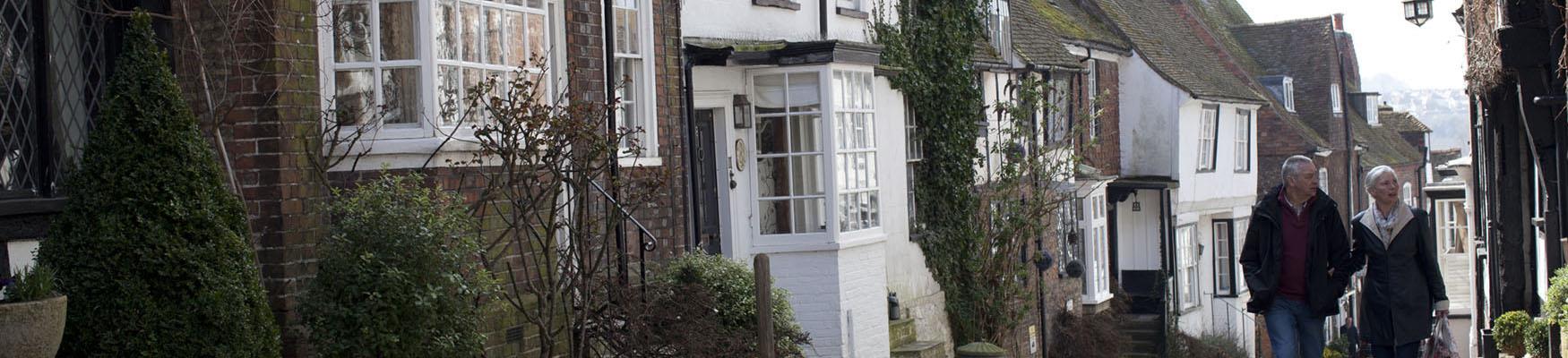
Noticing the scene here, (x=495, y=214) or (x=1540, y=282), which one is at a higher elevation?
(x=495, y=214)

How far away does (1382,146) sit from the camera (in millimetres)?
43625

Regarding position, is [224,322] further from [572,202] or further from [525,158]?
[572,202]

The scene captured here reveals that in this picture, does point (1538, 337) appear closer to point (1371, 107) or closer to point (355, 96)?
point (355, 96)

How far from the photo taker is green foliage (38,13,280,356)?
722 cm

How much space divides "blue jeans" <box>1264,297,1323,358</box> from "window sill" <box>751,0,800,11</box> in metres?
6.57

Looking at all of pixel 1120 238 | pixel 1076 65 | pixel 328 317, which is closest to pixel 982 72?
pixel 1076 65

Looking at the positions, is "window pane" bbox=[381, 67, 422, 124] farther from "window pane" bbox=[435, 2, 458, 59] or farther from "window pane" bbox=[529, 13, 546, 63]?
"window pane" bbox=[529, 13, 546, 63]

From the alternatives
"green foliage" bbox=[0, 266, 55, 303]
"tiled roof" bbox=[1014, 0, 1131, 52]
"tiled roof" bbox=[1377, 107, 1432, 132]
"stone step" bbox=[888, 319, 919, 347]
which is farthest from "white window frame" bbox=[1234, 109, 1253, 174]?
"green foliage" bbox=[0, 266, 55, 303]

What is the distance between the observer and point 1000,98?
22.2m

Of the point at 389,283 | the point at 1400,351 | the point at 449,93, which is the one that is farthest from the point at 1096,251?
the point at 389,283

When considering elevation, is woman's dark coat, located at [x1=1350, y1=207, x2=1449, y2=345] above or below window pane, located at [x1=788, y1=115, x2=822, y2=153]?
below

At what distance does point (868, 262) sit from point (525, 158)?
696 centimetres

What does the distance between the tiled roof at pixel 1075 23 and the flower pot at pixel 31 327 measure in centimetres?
1965

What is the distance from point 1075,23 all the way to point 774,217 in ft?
44.2
